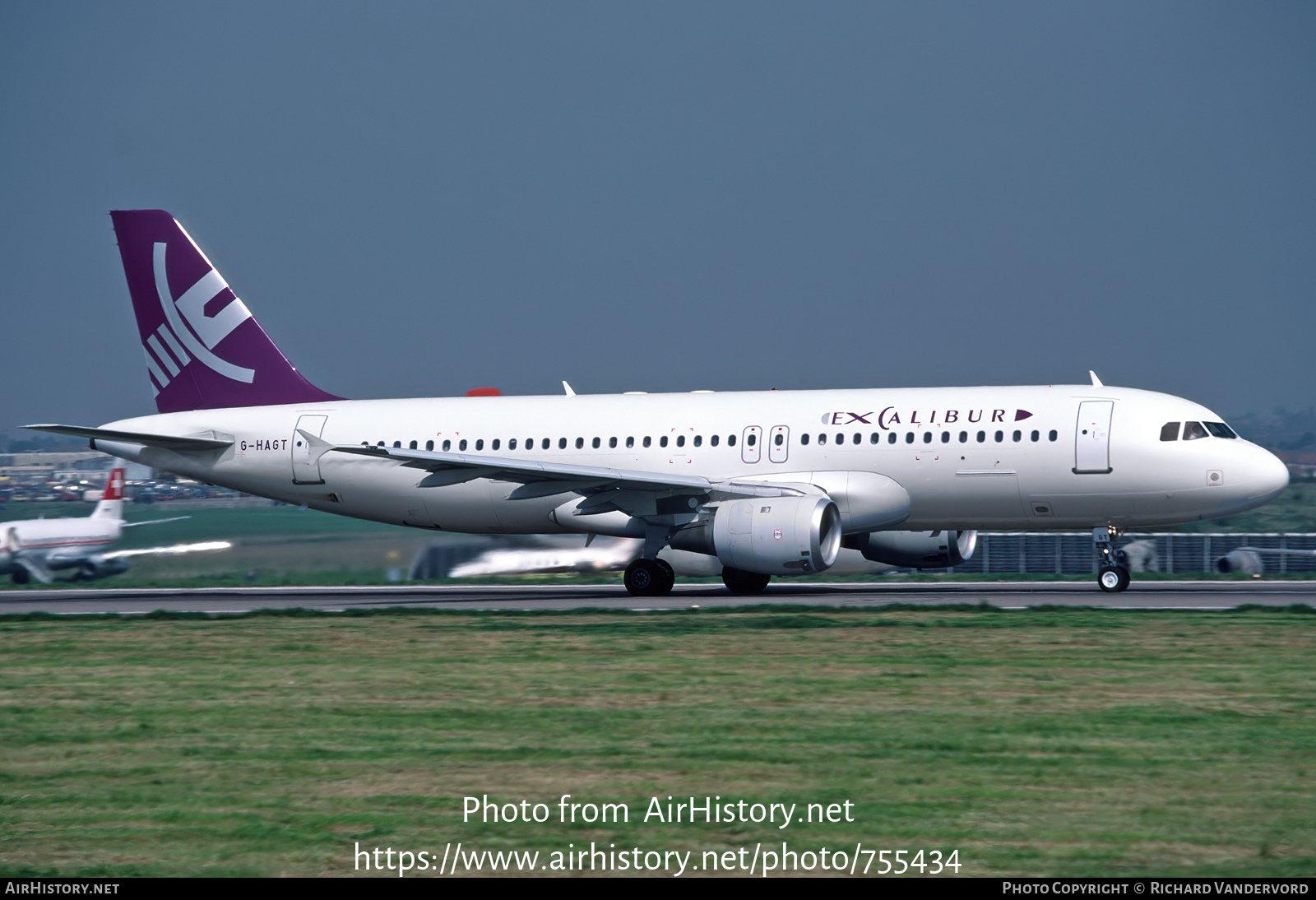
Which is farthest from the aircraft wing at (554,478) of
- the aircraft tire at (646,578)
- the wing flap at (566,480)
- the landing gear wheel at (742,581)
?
the landing gear wheel at (742,581)

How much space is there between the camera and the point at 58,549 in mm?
36781

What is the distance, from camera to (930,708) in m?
12.4

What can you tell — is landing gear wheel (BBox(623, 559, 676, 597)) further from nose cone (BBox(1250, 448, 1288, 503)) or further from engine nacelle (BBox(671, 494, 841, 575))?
nose cone (BBox(1250, 448, 1288, 503))

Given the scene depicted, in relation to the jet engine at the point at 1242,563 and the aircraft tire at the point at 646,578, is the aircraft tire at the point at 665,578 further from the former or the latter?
the jet engine at the point at 1242,563

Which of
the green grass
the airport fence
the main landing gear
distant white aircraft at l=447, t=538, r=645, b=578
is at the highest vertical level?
the airport fence

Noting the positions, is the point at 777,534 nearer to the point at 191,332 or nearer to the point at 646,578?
the point at 646,578

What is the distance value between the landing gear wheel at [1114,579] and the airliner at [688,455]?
4 centimetres

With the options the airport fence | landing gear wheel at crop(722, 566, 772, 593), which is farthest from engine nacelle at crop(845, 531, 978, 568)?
the airport fence

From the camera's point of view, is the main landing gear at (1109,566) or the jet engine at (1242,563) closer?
the main landing gear at (1109,566)

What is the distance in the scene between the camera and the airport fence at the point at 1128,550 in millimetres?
39188

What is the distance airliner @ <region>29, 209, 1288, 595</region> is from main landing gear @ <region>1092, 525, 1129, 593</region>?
4 cm

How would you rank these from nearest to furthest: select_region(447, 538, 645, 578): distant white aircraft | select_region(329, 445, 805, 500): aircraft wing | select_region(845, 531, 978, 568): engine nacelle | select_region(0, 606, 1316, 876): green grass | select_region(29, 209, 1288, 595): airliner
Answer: select_region(0, 606, 1316, 876): green grass
select_region(29, 209, 1288, 595): airliner
select_region(329, 445, 805, 500): aircraft wing
select_region(845, 531, 978, 568): engine nacelle
select_region(447, 538, 645, 578): distant white aircraft

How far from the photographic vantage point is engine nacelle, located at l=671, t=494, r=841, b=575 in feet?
82.3
